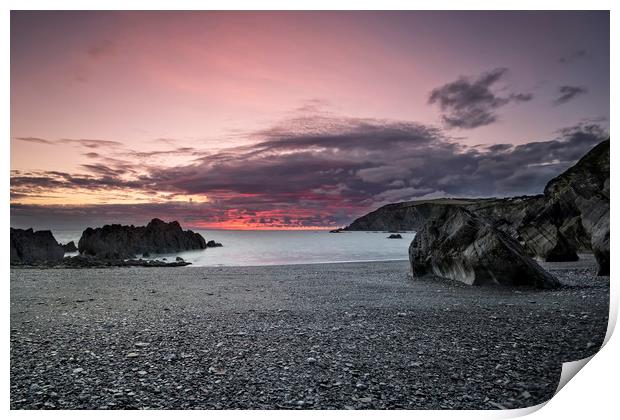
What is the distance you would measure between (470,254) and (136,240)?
18.3 m

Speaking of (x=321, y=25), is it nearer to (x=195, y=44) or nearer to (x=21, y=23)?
(x=195, y=44)

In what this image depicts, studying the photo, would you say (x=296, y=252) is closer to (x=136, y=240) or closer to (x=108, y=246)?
(x=136, y=240)

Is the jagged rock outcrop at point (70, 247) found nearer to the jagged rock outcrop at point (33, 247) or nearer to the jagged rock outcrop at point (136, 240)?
the jagged rock outcrop at point (136, 240)

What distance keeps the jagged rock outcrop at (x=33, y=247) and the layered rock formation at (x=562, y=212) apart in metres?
13.5

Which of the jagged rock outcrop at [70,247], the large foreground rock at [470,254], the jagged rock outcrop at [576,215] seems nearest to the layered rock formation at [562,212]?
the jagged rock outcrop at [576,215]

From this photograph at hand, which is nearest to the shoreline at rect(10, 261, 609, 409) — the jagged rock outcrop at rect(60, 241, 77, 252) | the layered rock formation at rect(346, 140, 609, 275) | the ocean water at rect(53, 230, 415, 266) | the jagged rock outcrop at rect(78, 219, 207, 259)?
the layered rock formation at rect(346, 140, 609, 275)

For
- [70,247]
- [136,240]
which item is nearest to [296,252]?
[136,240]

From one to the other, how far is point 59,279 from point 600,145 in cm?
1358

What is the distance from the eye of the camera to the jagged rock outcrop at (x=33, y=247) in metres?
15.0

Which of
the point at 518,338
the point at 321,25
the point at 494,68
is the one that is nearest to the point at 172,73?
the point at 321,25

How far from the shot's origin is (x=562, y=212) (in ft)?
51.3

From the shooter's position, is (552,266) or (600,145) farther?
(552,266)

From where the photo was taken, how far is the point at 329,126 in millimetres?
9000

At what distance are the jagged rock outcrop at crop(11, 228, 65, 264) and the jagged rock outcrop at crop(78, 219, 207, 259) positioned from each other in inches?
77.8
